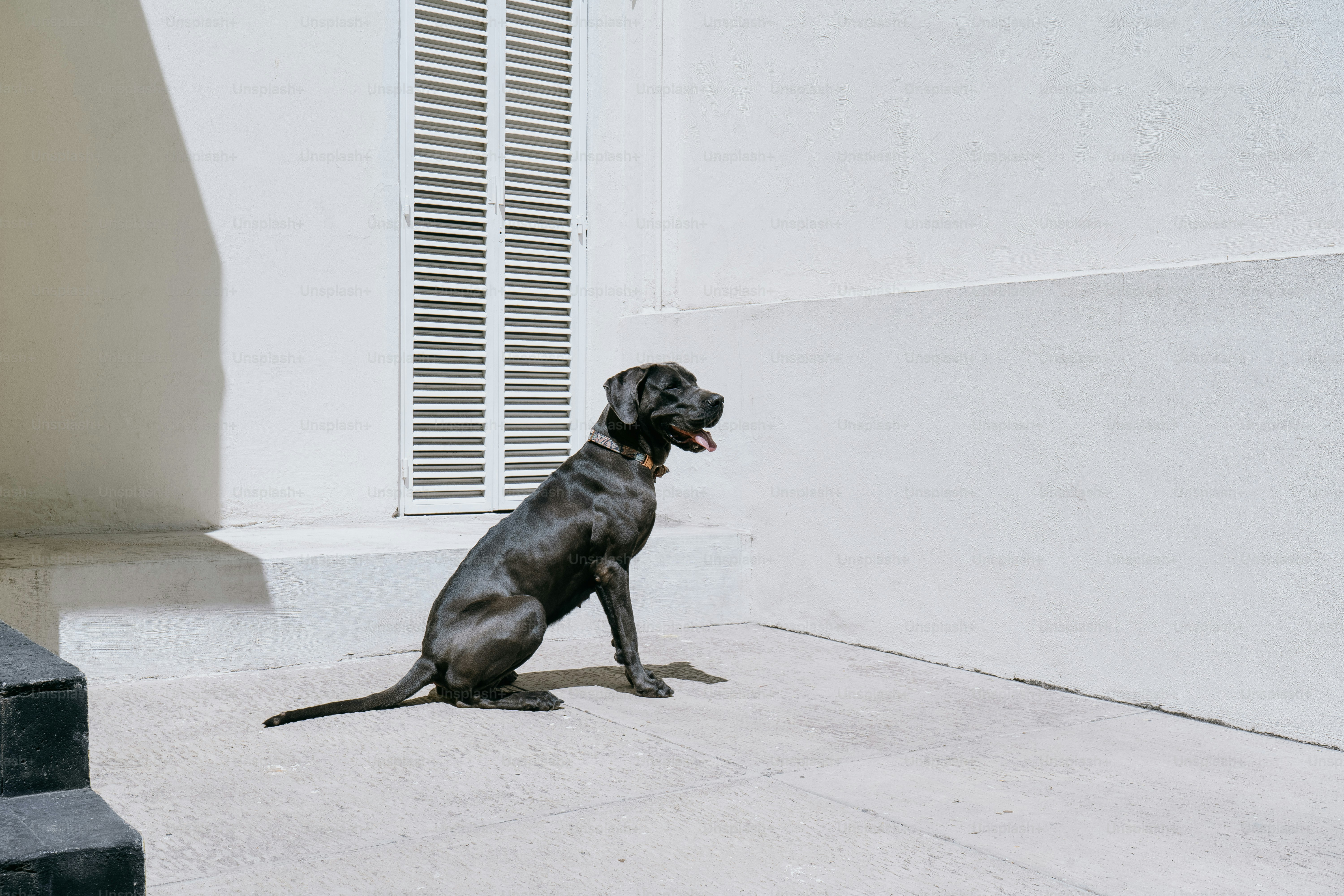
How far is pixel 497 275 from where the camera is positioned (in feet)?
23.4

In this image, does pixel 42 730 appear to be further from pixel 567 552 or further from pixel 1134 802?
pixel 1134 802

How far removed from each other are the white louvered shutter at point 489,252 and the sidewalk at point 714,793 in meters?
2.20

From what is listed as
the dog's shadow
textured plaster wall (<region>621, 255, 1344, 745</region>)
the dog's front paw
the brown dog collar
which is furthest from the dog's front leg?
textured plaster wall (<region>621, 255, 1344, 745</region>)

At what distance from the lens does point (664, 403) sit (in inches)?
177

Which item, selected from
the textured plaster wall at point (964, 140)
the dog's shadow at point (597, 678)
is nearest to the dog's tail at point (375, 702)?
the dog's shadow at point (597, 678)

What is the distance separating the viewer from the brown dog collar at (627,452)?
4.58 metres

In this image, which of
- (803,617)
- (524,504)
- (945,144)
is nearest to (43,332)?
(524,504)

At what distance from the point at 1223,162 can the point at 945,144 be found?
1.48m

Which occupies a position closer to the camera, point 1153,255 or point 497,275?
point 1153,255

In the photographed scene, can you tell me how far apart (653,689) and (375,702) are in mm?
1122

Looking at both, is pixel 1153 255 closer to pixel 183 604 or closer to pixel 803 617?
pixel 803 617

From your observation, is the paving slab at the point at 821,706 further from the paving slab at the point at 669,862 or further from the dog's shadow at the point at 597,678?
the paving slab at the point at 669,862

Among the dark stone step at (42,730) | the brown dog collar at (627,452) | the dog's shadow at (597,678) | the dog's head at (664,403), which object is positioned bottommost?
the dog's shadow at (597,678)

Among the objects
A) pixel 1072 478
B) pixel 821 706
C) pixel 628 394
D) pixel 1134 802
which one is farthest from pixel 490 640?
pixel 1072 478
